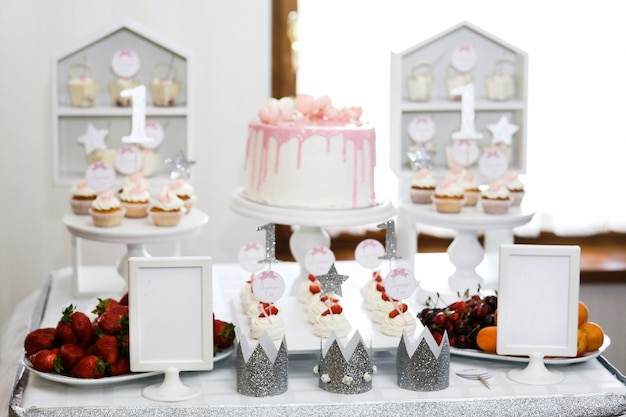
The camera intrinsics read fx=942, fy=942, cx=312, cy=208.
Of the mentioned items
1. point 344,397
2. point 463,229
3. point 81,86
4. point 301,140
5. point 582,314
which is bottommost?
point 344,397

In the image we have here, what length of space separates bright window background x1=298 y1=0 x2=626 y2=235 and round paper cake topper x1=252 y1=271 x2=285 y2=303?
1.68 m

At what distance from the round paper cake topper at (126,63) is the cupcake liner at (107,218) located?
45 cm

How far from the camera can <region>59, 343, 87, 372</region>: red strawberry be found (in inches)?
63.9

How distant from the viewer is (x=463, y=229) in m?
2.36

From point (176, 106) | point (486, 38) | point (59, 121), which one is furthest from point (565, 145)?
point (59, 121)

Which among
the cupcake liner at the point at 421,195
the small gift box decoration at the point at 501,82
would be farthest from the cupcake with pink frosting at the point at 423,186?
the small gift box decoration at the point at 501,82

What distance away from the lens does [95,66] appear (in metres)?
2.59

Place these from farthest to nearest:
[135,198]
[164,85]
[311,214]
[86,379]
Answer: [164,85] → [135,198] → [311,214] → [86,379]

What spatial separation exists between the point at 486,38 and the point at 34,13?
1.61 m

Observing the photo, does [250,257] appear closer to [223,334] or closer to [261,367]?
[223,334]

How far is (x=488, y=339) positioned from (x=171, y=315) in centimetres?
59

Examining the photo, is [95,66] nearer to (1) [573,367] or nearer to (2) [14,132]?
(2) [14,132]

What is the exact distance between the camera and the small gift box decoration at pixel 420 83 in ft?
8.64

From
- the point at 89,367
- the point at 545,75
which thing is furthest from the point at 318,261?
the point at 545,75
